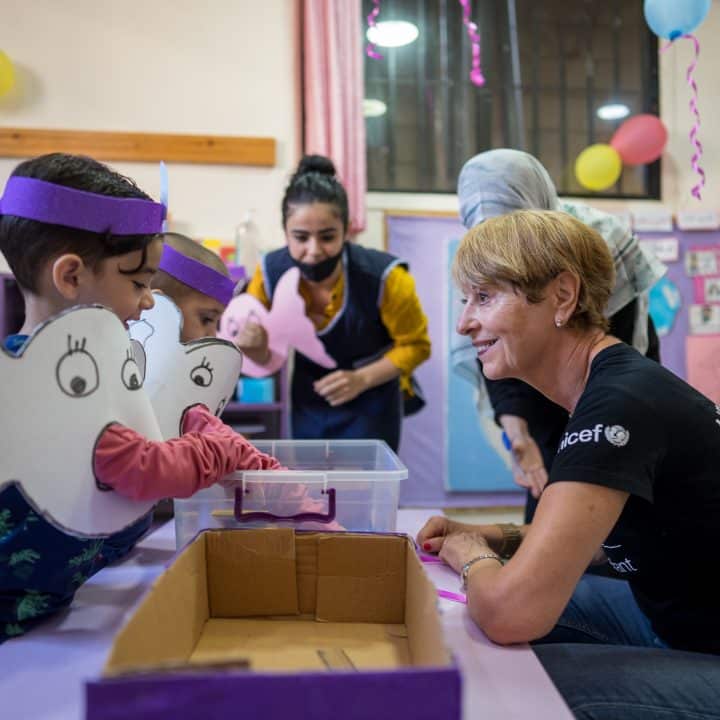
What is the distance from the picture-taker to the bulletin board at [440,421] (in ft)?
11.1

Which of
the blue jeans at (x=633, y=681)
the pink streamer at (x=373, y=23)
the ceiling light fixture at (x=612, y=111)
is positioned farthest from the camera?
the ceiling light fixture at (x=612, y=111)

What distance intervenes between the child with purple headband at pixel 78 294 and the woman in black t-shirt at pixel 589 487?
0.41 m

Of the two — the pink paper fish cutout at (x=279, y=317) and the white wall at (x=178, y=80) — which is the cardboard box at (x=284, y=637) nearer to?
the pink paper fish cutout at (x=279, y=317)

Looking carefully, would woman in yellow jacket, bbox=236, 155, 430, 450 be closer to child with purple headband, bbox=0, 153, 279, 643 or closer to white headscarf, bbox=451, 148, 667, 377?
white headscarf, bbox=451, 148, 667, 377

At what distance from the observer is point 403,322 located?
6.35 ft

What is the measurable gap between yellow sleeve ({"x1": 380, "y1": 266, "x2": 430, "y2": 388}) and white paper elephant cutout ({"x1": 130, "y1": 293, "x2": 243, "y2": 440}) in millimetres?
872

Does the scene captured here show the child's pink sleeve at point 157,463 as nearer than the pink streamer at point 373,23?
Yes

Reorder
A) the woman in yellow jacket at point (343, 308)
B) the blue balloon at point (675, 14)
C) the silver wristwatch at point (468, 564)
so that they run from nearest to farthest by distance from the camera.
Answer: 1. the silver wristwatch at point (468, 564)
2. the woman in yellow jacket at point (343, 308)
3. the blue balloon at point (675, 14)

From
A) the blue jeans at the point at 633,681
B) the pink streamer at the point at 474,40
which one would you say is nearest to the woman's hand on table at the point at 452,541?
the blue jeans at the point at 633,681

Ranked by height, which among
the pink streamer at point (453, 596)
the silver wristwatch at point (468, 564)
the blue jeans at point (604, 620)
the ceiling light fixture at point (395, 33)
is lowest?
the blue jeans at point (604, 620)


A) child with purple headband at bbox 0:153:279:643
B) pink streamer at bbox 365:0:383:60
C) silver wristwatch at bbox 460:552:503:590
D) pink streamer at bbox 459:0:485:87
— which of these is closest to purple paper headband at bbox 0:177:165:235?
child with purple headband at bbox 0:153:279:643

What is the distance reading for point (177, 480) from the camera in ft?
2.54

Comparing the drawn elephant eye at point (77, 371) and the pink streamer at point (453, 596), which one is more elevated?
the drawn elephant eye at point (77, 371)

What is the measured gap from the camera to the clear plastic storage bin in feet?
3.07
